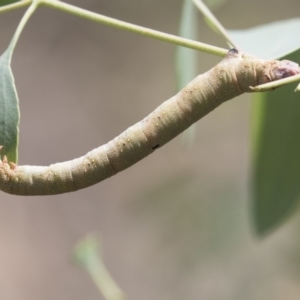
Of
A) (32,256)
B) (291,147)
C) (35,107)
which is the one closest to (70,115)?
(35,107)

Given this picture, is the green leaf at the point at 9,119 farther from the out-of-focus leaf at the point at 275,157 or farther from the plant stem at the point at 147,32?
the out-of-focus leaf at the point at 275,157

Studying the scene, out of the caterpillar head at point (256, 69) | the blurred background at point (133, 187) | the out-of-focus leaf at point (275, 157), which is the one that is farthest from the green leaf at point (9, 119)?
the blurred background at point (133, 187)

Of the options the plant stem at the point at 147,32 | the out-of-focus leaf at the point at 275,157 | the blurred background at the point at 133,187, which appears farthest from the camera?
the blurred background at the point at 133,187

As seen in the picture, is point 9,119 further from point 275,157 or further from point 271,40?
point 275,157

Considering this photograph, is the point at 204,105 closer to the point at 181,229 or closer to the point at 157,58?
the point at 181,229

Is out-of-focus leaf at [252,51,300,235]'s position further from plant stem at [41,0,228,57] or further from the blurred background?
the blurred background
